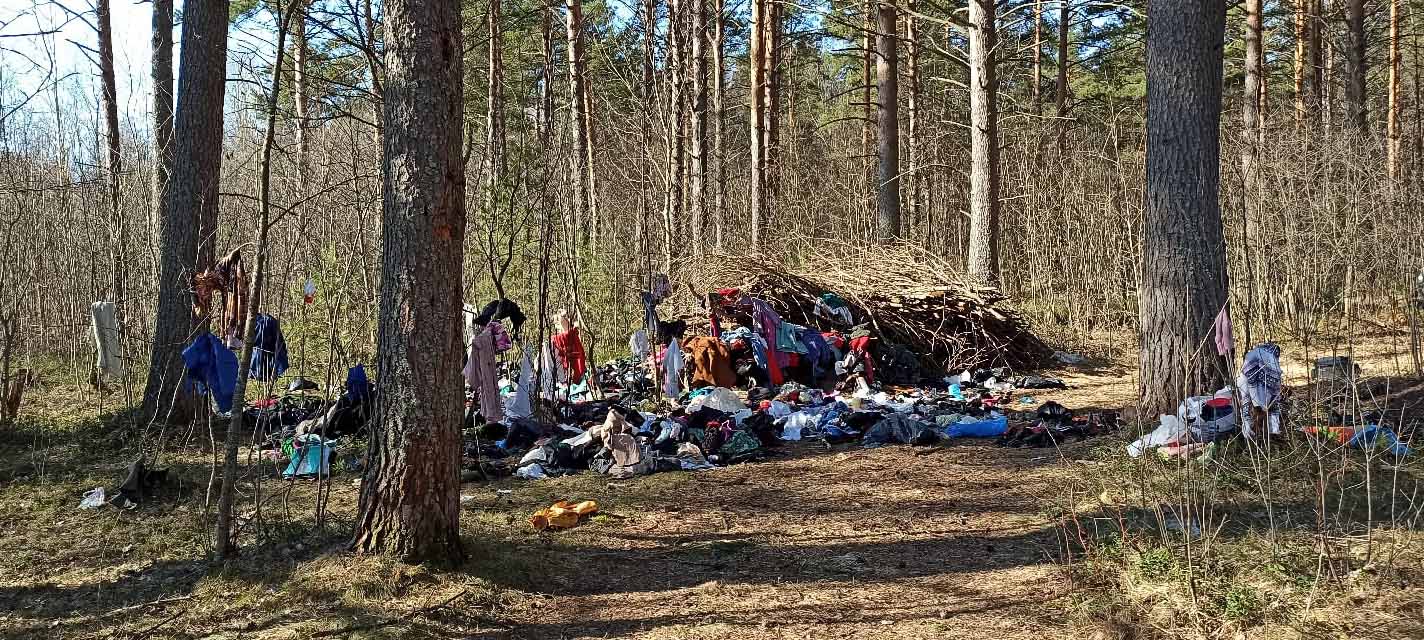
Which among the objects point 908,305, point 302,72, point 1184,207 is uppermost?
point 302,72

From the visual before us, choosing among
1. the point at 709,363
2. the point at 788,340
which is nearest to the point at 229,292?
the point at 709,363

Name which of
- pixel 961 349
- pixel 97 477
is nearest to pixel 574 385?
pixel 97 477

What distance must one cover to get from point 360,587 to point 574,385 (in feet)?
16.3

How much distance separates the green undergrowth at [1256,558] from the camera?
11.5ft

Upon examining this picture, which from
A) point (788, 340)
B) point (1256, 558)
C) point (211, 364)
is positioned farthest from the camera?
point (788, 340)

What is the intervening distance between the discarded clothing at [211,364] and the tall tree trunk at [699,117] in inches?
280

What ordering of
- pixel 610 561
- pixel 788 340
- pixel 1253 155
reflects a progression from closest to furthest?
pixel 610 561
pixel 788 340
pixel 1253 155

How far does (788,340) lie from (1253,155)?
7163mm

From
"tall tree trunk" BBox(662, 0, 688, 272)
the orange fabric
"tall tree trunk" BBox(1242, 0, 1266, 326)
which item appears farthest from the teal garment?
"tall tree trunk" BBox(1242, 0, 1266, 326)

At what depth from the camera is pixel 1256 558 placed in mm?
4000

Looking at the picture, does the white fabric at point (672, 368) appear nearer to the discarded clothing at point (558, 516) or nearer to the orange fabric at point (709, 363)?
the orange fabric at point (709, 363)

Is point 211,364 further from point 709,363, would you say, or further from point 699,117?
point 699,117

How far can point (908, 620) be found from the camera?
4199 millimetres

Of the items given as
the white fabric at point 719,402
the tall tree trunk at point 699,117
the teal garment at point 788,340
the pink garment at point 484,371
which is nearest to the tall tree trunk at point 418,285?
the pink garment at point 484,371
